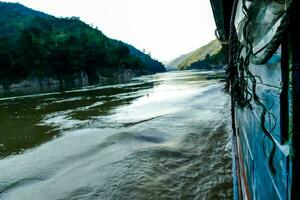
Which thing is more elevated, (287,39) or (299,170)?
(287,39)

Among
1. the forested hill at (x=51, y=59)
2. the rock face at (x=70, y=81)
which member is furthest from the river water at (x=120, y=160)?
the forested hill at (x=51, y=59)

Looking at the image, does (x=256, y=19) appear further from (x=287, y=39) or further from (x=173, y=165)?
(x=173, y=165)

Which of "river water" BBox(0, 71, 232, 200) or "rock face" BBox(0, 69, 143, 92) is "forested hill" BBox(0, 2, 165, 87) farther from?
"river water" BBox(0, 71, 232, 200)

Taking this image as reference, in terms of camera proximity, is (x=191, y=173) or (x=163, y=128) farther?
(x=163, y=128)

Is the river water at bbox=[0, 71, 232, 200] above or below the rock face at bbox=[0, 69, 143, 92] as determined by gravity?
below

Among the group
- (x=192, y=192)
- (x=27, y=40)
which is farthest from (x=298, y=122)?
(x=27, y=40)

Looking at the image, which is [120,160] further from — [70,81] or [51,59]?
[70,81]

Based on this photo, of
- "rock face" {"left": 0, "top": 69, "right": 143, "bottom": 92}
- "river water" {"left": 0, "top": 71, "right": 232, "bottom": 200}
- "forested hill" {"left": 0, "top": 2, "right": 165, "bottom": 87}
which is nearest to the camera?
"river water" {"left": 0, "top": 71, "right": 232, "bottom": 200}

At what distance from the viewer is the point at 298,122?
1.00 metres

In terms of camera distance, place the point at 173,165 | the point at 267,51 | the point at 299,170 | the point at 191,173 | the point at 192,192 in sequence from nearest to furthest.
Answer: the point at 299,170, the point at 267,51, the point at 192,192, the point at 191,173, the point at 173,165

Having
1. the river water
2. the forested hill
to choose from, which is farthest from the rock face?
the river water

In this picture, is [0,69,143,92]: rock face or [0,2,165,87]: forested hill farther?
[0,2,165,87]: forested hill

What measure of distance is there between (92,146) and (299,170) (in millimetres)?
8339

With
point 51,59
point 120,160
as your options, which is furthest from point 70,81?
point 120,160
